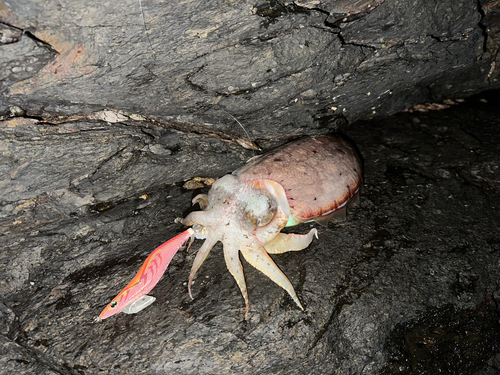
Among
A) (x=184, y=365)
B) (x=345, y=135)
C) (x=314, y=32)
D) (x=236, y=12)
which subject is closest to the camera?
(x=184, y=365)

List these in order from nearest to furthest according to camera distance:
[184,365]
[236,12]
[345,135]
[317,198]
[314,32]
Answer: [184,365] → [236,12] → [314,32] → [317,198] → [345,135]

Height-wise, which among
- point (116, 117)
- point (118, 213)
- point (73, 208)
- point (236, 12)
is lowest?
point (118, 213)

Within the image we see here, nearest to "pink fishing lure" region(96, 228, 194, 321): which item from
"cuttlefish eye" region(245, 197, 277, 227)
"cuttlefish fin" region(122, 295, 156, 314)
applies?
"cuttlefish fin" region(122, 295, 156, 314)

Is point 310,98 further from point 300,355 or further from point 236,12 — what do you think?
point 300,355

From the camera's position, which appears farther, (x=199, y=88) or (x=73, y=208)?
(x=73, y=208)

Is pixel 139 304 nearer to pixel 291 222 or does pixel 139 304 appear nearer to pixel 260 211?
pixel 260 211

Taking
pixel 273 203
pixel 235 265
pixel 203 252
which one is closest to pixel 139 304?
pixel 203 252

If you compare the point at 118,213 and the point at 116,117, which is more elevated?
the point at 116,117

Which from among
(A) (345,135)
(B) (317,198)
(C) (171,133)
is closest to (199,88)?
(C) (171,133)
